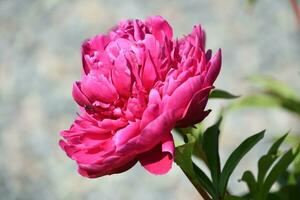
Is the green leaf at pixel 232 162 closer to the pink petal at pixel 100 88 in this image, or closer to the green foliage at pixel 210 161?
the green foliage at pixel 210 161

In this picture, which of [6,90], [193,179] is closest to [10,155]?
[6,90]

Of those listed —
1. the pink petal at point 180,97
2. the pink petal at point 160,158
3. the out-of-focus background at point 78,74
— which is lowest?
the out-of-focus background at point 78,74

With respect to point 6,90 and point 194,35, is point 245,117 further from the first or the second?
point 194,35

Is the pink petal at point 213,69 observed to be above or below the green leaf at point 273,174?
above

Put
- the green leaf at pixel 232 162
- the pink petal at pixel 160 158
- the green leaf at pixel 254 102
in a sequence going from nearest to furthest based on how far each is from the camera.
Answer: the pink petal at pixel 160 158
the green leaf at pixel 232 162
the green leaf at pixel 254 102

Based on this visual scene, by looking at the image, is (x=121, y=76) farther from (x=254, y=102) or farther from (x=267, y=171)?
(x=254, y=102)

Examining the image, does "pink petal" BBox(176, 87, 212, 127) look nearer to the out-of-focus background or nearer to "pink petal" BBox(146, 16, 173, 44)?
"pink petal" BBox(146, 16, 173, 44)

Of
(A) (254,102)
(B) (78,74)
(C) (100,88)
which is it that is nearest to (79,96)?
(C) (100,88)

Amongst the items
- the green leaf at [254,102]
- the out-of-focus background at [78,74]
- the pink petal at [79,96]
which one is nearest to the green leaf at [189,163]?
the pink petal at [79,96]
